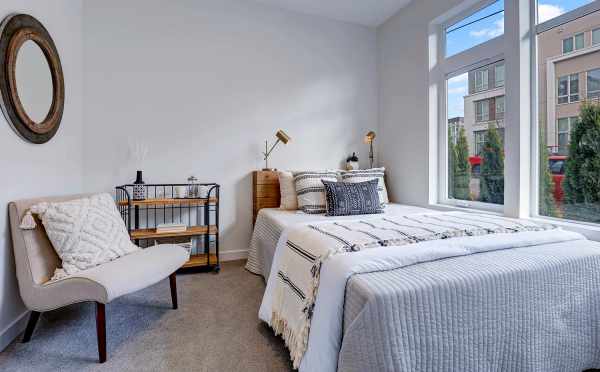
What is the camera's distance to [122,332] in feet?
6.05

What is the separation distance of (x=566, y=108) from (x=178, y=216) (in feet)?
10.9

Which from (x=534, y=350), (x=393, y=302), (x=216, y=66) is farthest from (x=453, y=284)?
(x=216, y=66)

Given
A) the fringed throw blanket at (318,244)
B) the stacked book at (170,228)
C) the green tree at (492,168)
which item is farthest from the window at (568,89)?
the stacked book at (170,228)

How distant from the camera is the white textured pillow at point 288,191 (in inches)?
120

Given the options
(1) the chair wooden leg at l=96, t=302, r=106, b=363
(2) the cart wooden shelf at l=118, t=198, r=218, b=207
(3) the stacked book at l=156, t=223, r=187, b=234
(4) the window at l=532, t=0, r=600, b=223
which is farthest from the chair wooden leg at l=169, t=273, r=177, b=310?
(4) the window at l=532, t=0, r=600, b=223

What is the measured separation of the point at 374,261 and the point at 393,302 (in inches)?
9.1

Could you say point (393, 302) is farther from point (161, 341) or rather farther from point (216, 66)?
point (216, 66)

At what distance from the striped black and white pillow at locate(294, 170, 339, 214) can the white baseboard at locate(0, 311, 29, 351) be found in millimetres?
2069

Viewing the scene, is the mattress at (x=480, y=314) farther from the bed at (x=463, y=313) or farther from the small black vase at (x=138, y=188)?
the small black vase at (x=138, y=188)

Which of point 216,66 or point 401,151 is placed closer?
point 216,66

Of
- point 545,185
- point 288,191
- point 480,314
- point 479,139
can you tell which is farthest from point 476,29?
point 480,314

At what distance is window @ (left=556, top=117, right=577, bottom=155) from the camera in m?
2.13

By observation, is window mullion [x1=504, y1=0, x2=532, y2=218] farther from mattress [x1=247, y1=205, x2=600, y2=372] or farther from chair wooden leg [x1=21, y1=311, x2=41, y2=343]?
chair wooden leg [x1=21, y1=311, x2=41, y2=343]

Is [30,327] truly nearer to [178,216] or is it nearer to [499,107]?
[178,216]
